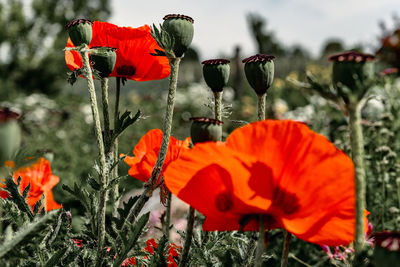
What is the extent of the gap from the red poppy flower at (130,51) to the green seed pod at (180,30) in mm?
133

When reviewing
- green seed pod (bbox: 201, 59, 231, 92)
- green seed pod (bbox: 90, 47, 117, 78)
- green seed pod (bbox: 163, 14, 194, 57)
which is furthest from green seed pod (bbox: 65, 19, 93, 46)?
green seed pod (bbox: 201, 59, 231, 92)

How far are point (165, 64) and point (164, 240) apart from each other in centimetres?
48

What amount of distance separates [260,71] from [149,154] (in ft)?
1.15

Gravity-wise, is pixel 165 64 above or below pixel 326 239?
above

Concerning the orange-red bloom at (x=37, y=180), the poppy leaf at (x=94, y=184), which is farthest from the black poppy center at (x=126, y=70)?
the orange-red bloom at (x=37, y=180)

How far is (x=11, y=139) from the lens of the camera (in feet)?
1.67

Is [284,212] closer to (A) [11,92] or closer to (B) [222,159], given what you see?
(B) [222,159]

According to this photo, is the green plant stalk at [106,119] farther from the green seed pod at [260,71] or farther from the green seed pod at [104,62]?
the green seed pod at [260,71]

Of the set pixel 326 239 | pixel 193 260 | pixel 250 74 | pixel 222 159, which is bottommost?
pixel 193 260

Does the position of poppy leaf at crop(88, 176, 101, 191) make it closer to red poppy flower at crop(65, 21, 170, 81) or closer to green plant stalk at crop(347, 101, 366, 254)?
red poppy flower at crop(65, 21, 170, 81)

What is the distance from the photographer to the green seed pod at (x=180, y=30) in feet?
2.84

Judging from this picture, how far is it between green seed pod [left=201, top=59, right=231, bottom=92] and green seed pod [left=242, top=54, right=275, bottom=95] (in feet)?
0.21

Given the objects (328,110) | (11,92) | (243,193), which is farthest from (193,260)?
(11,92)

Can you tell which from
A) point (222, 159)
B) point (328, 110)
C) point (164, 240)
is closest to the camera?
point (222, 159)
